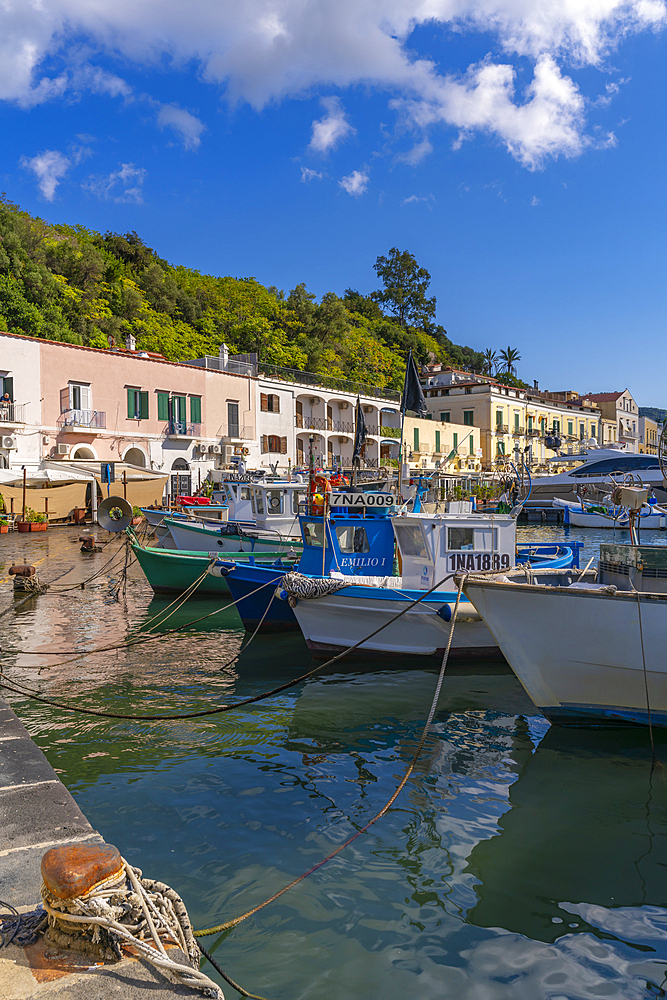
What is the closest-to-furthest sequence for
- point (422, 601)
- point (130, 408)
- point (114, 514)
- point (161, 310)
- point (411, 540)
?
point (422, 601)
point (411, 540)
point (114, 514)
point (130, 408)
point (161, 310)

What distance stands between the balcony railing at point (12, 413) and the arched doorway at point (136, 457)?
247 inches

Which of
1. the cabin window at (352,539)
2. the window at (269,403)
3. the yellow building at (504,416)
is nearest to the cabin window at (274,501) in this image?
the cabin window at (352,539)

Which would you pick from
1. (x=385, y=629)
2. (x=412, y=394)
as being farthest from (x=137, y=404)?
(x=385, y=629)

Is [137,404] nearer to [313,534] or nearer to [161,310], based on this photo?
[161,310]

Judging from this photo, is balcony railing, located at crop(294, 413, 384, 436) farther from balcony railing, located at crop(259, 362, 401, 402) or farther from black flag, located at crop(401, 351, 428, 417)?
black flag, located at crop(401, 351, 428, 417)

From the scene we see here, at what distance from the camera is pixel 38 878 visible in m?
3.53

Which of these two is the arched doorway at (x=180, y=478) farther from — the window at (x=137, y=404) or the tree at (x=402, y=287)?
the tree at (x=402, y=287)

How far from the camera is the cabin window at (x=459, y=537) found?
11070 mm

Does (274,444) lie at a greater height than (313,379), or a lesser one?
lesser

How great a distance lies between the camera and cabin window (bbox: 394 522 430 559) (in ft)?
36.9

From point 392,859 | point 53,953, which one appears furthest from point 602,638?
point 53,953

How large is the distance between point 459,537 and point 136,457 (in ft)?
98.5

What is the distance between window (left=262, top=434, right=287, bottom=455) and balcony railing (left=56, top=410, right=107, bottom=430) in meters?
11.1

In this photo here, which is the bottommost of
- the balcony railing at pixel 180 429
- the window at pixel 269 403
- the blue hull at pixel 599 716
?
the blue hull at pixel 599 716
